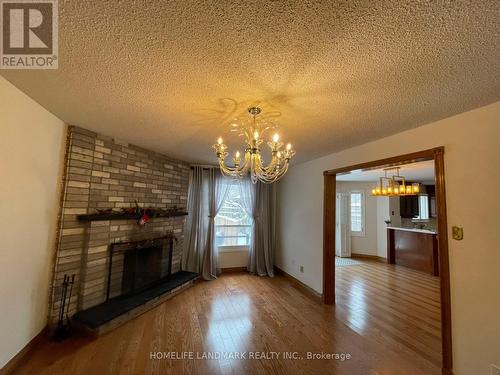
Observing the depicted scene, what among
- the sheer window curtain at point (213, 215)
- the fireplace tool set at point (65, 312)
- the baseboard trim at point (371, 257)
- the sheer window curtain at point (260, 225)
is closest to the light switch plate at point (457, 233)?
the sheer window curtain at point (260, 225)

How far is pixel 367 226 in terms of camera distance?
6707mm

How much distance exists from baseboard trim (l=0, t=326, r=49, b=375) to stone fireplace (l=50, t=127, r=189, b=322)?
0.14 meters

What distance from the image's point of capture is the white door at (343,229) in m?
6.69

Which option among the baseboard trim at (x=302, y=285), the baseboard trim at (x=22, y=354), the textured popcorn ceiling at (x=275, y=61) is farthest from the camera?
the baseboard trim at (x=302, y=285)

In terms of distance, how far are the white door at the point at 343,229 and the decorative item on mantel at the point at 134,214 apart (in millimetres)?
4928

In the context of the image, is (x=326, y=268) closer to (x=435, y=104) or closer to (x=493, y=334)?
(x=493, y=334)

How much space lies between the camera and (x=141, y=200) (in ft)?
11.4

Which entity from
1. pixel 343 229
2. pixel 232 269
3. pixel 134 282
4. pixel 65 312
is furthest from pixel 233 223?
pixel 343 229

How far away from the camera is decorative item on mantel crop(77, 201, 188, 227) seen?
8.73ft

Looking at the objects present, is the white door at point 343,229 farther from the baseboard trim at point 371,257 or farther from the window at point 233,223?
the window at point 233,223

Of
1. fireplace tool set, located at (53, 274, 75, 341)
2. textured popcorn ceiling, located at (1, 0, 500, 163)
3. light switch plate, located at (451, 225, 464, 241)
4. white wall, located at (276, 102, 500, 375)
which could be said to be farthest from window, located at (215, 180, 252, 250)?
light switch plate, located at (451, 225, 464, 241)

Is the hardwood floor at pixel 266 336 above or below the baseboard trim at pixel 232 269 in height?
below

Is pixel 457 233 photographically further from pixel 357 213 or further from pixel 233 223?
pixel 357 213

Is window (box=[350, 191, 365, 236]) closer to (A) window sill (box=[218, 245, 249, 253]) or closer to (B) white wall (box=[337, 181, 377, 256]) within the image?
(B) white wall (box=[337, 181, 377, 256])
